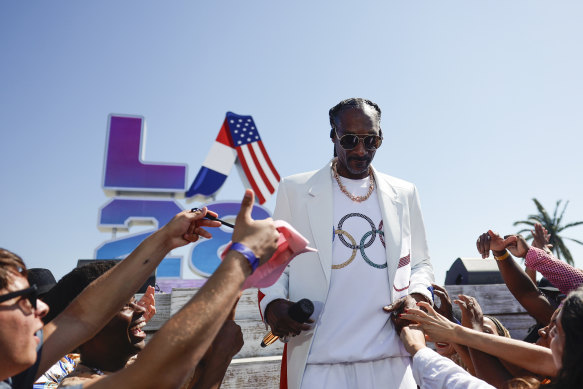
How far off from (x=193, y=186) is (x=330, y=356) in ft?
43.2

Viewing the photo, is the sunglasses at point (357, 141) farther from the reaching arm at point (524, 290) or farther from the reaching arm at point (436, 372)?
the reaching arm at point (524, 290)

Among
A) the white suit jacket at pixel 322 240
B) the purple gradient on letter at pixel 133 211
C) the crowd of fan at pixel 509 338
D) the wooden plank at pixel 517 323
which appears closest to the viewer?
the crowd of fan at pixel 509 338

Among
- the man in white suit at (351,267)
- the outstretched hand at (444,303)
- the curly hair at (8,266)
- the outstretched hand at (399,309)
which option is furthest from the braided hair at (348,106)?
the curly hair at (8,266)

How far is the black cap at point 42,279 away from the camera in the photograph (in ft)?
11.4

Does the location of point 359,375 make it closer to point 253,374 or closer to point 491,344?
point 491,344

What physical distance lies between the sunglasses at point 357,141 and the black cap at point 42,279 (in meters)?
2.64

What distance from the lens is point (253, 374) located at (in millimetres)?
3232

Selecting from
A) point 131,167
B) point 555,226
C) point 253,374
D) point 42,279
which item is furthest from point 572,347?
point 555,226

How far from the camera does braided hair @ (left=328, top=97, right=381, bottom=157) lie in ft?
8.70

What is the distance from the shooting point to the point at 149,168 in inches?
575

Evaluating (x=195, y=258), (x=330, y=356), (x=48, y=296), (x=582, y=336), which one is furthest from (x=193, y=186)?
(x=582, y=336)

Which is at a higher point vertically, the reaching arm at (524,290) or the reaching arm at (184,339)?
the reaching arm at (184,339)

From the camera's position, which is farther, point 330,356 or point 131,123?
point 131,123

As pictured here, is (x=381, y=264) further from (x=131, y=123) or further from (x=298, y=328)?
Result: (x=131, y=123)
